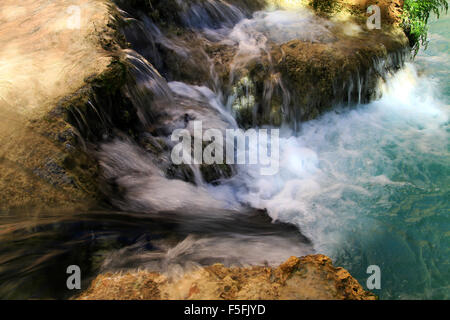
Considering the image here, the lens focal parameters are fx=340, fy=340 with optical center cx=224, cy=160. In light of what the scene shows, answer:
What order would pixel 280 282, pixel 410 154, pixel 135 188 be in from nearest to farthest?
1. pixel 280 282
2. pixel 135 188
3. pixel 410 154

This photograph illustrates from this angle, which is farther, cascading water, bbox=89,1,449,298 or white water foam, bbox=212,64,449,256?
white water foam, bbox=212,64,449,256

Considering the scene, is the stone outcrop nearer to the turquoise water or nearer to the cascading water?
the cascading water

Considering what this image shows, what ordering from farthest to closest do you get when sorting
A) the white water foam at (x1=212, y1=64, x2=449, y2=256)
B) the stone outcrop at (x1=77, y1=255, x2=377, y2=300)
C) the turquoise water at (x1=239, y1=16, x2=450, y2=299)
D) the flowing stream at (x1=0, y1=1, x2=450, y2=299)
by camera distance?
the white water foam at (x1=212, y1=64, x2=449, y2=256)
the turquoise water at (x1=239, y1=16, x2=450, y2=299)
the flowing stream at (x1=0, y1=1, x2=450, y2=299)
the stone outcrop at (x1=77, y1=255, x2=377, y2=300)

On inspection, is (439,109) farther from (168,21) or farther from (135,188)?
(135,188)

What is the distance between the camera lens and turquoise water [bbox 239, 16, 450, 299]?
140 inches

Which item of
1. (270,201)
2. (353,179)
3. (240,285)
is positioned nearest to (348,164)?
(353,179)

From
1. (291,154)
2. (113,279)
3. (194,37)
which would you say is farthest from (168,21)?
(113,279)

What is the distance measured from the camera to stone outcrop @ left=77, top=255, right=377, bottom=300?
2.29 m

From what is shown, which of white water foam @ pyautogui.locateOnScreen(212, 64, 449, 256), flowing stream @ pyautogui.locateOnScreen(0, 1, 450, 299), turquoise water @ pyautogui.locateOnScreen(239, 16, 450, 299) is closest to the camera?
flowing stream @ pyautogui.locateOnScreen(0, 1, 450, 299)

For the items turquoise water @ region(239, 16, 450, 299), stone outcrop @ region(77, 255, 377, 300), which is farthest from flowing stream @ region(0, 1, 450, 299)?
stone outcrop @ region(77, 255, 377, 300)

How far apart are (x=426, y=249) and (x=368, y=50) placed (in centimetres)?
381

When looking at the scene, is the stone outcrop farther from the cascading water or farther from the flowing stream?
the cascading water

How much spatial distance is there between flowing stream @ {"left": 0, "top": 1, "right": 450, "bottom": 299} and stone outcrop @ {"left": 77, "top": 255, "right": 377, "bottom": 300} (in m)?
0.18

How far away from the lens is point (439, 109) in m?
6.14
